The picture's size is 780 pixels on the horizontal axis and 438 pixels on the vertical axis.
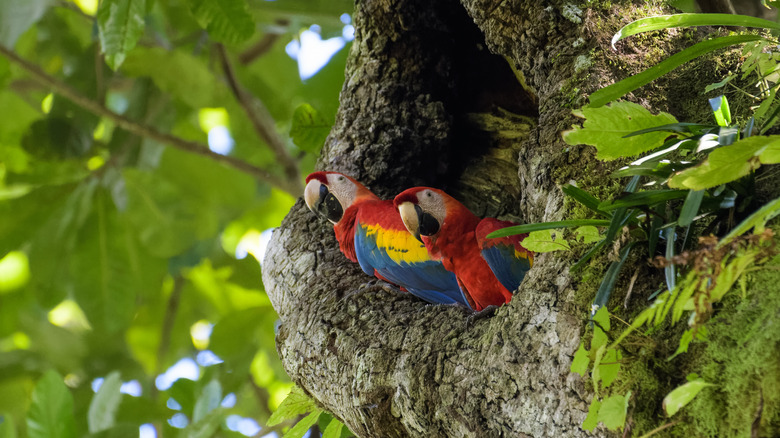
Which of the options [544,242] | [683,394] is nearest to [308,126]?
[544,242]

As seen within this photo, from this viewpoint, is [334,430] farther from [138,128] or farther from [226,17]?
[138,128]

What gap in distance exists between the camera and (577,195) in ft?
3.10

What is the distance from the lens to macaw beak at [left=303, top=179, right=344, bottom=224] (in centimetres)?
185

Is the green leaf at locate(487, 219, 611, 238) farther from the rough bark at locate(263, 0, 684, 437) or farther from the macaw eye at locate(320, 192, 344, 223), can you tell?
the macaw eye at locate(320, 192, 344, 223)

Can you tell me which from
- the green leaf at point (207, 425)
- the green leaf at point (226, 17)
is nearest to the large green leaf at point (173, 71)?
the green leaf at point (226, 17)

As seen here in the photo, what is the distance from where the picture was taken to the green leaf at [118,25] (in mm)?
2043

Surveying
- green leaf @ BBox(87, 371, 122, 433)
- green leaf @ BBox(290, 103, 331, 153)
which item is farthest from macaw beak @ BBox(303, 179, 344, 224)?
green leaf @ BBox(87, 371, 122, 433)

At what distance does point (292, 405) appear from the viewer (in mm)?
1556

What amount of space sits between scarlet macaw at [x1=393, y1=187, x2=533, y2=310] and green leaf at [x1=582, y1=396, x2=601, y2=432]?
2.60ft

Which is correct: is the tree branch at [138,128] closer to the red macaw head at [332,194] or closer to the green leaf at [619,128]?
the red macaw head at [332,194]

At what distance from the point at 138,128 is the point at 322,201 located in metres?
1.40

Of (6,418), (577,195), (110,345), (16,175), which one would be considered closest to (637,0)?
(577,195)

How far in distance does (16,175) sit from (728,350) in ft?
9.48

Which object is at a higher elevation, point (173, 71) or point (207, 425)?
point (173, 71)
